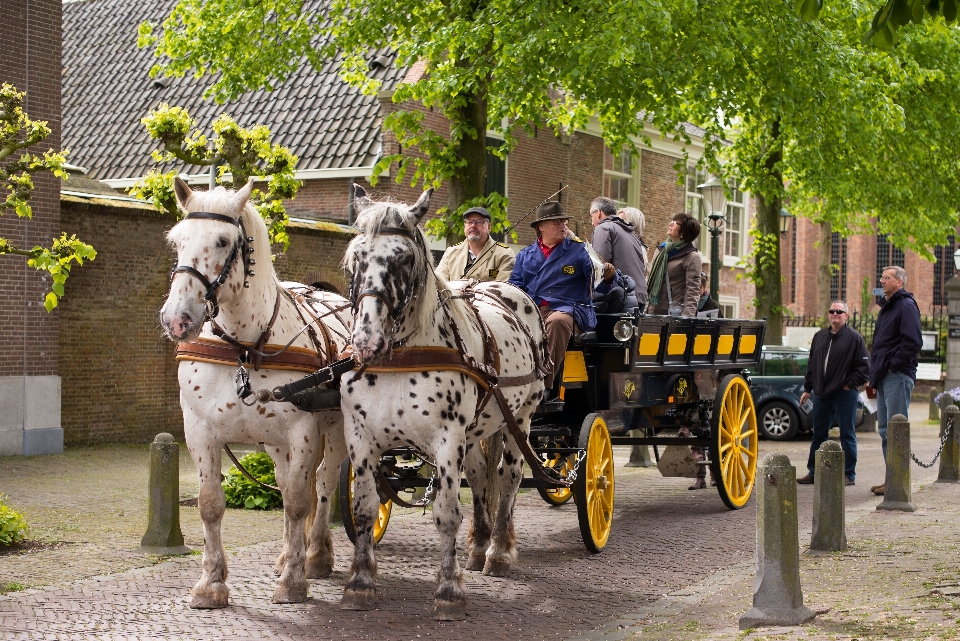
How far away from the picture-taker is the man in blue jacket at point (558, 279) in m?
8.22

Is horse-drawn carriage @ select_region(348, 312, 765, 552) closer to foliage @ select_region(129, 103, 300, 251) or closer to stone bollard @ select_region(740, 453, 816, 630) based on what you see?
stone bollard @ select_region(740, 453, 816, 630)

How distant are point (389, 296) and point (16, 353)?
9817 millimetres

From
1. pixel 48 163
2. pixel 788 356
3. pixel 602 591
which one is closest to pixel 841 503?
pixel 602 591

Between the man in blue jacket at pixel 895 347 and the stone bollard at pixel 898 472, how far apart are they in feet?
3.11

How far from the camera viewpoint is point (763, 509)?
20.5 ft

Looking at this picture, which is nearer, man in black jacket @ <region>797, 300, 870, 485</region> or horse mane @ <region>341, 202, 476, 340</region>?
horse mane @ <region>341, 202, 476, 340</region>

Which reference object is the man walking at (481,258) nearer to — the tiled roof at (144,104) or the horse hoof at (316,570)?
the horse hoof at (316,570)

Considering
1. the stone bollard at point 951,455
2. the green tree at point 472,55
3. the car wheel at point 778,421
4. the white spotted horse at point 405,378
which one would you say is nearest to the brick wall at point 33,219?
the green tree at point 472,55

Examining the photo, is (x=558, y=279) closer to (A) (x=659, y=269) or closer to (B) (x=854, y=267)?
(A) (x=659, y=269)

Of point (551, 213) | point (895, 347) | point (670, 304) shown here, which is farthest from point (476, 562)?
point (895, 347)

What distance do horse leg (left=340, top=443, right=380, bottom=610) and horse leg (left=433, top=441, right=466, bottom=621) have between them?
1.20 feet

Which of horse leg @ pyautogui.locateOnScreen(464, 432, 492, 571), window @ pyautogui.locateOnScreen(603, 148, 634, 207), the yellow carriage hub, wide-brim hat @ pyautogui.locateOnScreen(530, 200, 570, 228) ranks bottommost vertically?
horse leg @ pyautogui.locateOnScreen(464, 432, 492, 571)

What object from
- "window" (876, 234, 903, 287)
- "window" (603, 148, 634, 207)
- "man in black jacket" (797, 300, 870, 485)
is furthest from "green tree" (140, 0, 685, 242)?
"window" (876, 234, 903, 287)

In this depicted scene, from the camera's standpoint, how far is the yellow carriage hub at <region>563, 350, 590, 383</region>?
8.77m
